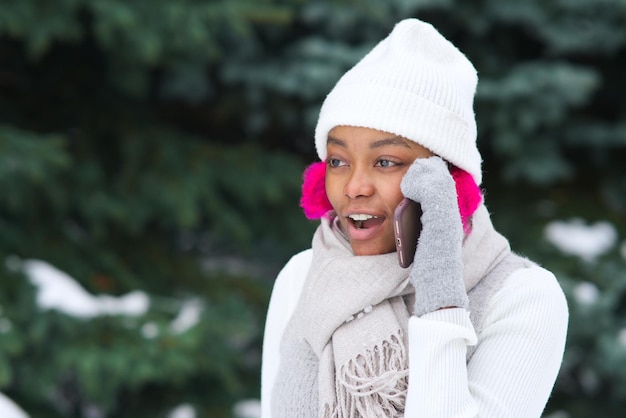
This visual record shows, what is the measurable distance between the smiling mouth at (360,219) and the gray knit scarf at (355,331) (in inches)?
2.3

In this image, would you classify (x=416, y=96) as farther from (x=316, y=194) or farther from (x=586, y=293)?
(x=586, y=293)

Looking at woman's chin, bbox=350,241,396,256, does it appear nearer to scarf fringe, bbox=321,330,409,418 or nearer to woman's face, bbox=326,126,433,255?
woman's face, bbox=326,126,433,255

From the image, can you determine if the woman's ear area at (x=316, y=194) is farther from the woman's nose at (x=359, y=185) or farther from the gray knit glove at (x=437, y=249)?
the gray knit glove at (x=437, y=249)

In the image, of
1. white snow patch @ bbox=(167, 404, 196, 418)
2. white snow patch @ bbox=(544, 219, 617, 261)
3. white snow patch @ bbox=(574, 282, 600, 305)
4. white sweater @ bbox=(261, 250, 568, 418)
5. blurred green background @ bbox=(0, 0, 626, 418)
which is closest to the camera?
white sweater @ bbox=(261, 250, 568, 418)

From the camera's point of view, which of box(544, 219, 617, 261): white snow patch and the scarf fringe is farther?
box(544, 219, 617, 261): white snow patch

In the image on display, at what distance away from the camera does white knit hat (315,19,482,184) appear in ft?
4.67

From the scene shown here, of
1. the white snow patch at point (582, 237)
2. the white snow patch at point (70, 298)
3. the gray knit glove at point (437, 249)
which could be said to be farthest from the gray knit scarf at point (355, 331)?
the white snow patch at point (582, 237)

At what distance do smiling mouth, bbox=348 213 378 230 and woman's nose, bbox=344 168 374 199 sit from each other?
0.13ft

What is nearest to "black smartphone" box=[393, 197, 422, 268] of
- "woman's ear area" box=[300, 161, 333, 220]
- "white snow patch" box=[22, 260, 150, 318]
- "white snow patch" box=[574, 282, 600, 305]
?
"woman's ear area" box=[300, 161, 333, 220]

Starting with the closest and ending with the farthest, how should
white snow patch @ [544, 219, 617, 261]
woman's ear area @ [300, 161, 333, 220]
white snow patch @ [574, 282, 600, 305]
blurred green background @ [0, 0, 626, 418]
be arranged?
1. woman's ear area @ [300, 161, 333, 220]
2. blurred green background @ [0, 0, 626, 418]
3. white snow patch @ [574, 282, 600, 305]
4. white snow patch @ [544, 219, 617, 261]

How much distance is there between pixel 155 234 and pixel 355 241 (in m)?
2.94

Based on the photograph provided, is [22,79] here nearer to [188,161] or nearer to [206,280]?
[188,161]

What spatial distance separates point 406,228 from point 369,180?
0.13 meters

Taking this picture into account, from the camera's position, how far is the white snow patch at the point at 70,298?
3215 millimetres
